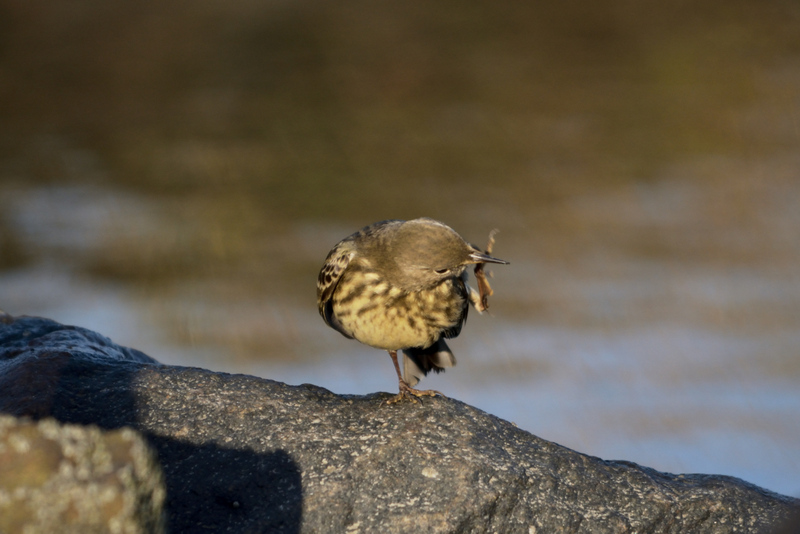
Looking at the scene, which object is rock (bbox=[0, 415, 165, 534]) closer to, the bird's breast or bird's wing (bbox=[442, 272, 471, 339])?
the bird's breast

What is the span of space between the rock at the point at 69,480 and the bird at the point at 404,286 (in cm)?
218

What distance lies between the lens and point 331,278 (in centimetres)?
475

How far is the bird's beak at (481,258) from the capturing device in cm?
399

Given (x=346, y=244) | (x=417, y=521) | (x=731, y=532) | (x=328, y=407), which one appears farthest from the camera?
(x=346, y=244)

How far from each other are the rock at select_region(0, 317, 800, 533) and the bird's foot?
0.36 ft

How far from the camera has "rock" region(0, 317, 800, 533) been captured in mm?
3371

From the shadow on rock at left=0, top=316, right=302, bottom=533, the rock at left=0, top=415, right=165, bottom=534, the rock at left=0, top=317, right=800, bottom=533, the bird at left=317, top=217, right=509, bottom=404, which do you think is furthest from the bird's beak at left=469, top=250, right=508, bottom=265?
the rock at left=0, top=415, right=165, bottom=534

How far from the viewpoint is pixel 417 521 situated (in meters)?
3.35

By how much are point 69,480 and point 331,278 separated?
2672mm

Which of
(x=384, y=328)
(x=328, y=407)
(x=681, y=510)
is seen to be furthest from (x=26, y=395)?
(x=681, y=510)

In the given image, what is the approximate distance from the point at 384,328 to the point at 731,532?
1.98 m

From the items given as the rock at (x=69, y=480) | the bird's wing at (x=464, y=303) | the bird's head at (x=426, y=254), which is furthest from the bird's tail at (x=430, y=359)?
the rock at (x=69, y=480)

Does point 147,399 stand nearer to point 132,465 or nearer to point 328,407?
point 328,407

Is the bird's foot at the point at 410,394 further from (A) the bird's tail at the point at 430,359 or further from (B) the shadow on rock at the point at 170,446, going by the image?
(B) the shadow on rock at the point at 170,446
